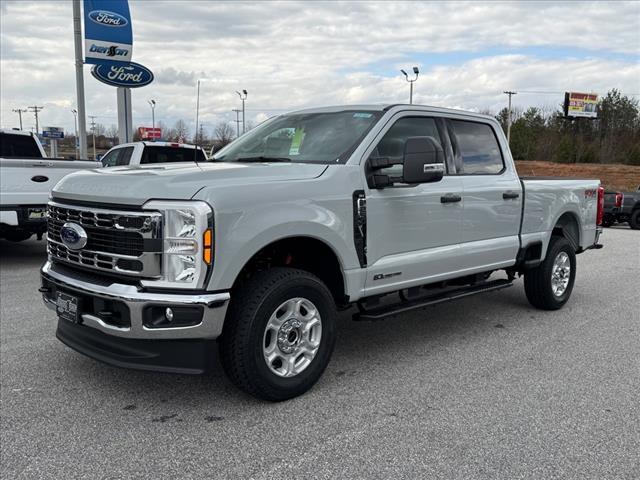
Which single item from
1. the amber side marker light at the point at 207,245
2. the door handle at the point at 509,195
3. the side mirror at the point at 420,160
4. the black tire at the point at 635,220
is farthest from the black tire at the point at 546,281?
the black tire at the point at 635,220

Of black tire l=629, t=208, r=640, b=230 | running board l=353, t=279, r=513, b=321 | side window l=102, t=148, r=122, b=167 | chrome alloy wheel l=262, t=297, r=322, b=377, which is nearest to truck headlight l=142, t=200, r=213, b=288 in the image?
chrome alloy wheel l=262, t=297, r=322, b=377

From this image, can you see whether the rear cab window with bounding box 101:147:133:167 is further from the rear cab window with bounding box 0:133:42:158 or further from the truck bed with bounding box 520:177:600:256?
the truck bed with bounding box 520:177:600:256

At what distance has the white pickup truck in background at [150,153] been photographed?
448 inches

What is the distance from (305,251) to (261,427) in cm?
127

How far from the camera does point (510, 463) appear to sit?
10.2 feet

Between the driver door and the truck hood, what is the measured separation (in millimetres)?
602

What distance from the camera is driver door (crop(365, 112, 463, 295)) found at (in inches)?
171

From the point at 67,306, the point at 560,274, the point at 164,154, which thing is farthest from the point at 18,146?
the point at 560,274

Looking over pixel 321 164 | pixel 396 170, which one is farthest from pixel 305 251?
pixel 396 170

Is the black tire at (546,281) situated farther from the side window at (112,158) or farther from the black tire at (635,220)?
the black tire at (635,220)

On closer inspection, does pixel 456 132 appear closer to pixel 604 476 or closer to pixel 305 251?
pixel 305 251

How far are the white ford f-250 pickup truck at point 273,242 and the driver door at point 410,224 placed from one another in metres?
0.01

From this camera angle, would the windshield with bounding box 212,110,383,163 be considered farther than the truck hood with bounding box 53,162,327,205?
Yes

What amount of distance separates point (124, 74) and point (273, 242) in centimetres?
1466
